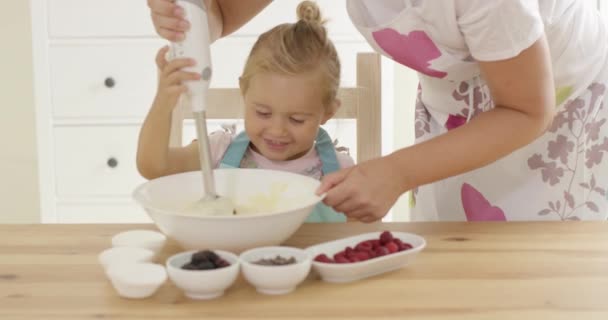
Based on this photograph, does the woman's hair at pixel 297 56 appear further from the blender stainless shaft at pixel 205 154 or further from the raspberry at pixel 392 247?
the raspberry at pixel 392 247

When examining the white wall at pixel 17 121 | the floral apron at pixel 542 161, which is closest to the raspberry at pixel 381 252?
the floral apron at pixel 542 161

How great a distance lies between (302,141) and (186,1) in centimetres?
49

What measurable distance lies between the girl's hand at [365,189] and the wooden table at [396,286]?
0.14 feet

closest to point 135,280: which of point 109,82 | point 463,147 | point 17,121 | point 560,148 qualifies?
point 463,147

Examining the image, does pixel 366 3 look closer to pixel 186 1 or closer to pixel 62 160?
pixel 186 1

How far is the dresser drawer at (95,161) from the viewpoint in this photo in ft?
7.91

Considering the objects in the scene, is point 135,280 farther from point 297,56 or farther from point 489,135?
point 297,56

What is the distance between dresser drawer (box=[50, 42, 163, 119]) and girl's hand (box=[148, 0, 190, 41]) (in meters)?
1.46

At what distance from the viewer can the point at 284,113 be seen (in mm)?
1281

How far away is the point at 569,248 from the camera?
0.90m

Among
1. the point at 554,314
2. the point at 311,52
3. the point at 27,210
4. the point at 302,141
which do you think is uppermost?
the point at 311,52

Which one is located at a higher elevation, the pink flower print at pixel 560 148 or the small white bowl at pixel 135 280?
the pink flower print at pixel 560 148

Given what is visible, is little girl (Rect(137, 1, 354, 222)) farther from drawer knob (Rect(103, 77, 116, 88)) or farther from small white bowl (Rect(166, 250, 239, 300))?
drawer knob (Rect(103, 77, 116, 88))

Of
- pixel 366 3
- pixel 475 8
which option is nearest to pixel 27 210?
pixel 366 3
